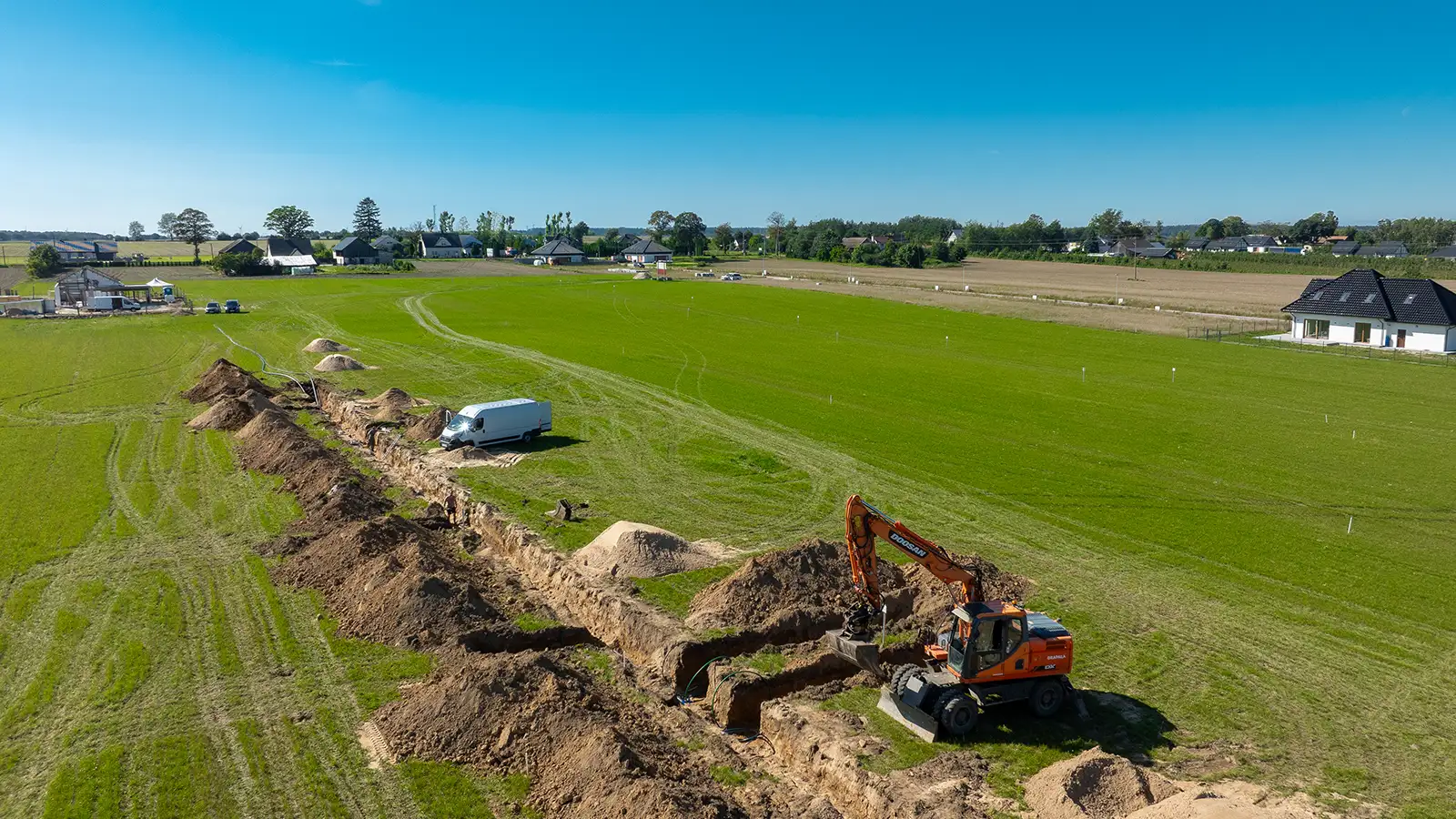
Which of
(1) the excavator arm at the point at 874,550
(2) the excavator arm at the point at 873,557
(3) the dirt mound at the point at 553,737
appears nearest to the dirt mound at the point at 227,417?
(3) the dirt mound at the point at 553,737

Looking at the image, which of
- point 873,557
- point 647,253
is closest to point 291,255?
point 647,253

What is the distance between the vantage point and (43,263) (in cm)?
13125

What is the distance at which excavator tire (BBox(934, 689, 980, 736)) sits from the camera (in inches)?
635

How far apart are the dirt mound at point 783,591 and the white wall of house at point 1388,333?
59215 millimetres

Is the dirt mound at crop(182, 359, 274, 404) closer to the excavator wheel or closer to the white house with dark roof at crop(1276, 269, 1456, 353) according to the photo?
the excavator wheel

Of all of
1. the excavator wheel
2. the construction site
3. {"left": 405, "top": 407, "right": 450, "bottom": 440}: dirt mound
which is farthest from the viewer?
{"left": 405, "top": 407, "right": 450, "bottom": 440}: dirt mound

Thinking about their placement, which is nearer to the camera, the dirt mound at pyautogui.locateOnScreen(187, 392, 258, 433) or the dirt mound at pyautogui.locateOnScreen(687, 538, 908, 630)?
the dirt mound at pyautogui.locateOnScreen(687, 538, 908, 630)

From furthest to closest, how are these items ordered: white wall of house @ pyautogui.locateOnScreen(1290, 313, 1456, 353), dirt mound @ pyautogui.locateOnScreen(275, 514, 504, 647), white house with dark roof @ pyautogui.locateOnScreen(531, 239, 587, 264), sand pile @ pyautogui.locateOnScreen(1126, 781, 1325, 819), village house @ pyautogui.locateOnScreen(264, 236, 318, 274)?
white house with dark roof @ pyautogui.locateOnScreen(531, 239, 587, 264), village house @ pyautogui.locateOnScreen(264, 236, 318, 274), white wall of house @ pyautogui.locateOnScreen(1290, 313, 1456, 353), dirt mound @ pyautogui.locateOnScreen(275, 514, 504, 647), sand pile @ pyautogui.locateOnScreen(1126, 781, 1325, 819)

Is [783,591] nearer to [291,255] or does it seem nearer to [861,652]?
[861,652]

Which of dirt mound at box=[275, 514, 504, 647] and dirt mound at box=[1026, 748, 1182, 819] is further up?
dirt mound at box=[275, 514, 504, 647]

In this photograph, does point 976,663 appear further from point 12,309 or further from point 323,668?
point 12,309

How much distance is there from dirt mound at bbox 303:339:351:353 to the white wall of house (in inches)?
2917

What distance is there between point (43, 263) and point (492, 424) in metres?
134

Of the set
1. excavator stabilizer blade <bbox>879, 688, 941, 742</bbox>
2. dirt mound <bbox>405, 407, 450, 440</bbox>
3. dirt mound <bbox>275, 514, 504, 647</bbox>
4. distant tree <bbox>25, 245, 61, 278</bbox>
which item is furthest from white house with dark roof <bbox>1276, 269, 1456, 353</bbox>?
distant tree <bbox>25, 245, 61, 278</bbox>
